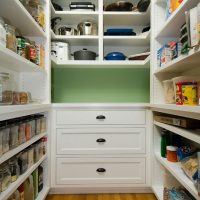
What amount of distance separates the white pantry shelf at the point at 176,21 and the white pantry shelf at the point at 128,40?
26 centimetres

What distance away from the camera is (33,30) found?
1.57 metres

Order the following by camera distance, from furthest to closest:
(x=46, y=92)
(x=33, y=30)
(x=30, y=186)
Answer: (x=46, y=92)
(x=33, y=30)
(x=30, y=186)

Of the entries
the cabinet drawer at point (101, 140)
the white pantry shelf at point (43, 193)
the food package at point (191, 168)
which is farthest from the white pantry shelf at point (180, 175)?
the white pantry shelf at point (43, 193)

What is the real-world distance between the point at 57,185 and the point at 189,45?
1.51m

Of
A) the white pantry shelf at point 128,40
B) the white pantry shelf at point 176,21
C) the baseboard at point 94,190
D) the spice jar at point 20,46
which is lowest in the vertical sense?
the baseboard at point 94,190

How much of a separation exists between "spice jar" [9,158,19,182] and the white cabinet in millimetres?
562

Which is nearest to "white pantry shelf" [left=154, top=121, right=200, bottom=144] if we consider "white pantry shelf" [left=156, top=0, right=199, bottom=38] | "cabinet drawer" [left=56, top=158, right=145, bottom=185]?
"cabinet drawer" [left=56, top=158, right=145, bottom=185]

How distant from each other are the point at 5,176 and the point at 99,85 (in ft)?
4.67

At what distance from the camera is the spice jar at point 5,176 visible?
3.45 ft

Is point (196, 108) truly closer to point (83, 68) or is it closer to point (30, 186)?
point (30, 186)

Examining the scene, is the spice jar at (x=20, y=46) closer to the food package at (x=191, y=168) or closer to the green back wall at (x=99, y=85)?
the green back wall at (x=99, y=85)

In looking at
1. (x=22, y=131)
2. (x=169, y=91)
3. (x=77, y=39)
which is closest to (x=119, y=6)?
(x=77, y=39)

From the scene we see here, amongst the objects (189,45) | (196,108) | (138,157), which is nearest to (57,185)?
(138,157)

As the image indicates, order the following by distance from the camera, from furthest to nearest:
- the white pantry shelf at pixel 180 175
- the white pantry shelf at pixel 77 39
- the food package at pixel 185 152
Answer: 1. the white pantry shelf at pixel 77 39
2. the food package at pixel 185 152
3. the white pantry shelf at pixel 180 175
